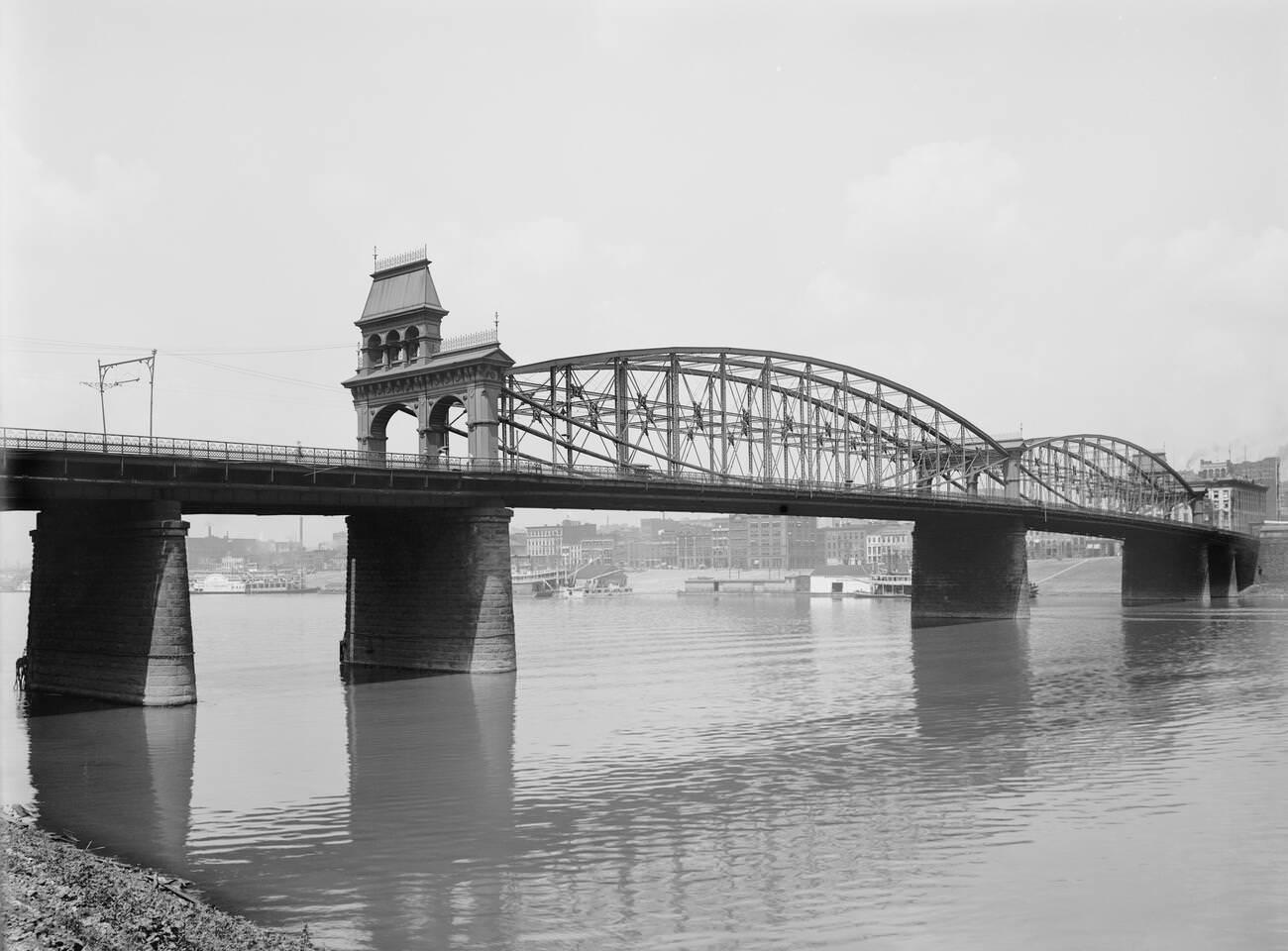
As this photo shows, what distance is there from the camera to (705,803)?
28.6 meters

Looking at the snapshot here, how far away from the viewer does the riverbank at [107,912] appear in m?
16.4

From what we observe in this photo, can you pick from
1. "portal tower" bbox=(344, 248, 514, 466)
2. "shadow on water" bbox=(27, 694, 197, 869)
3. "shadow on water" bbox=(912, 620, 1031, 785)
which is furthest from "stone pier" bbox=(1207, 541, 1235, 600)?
"shadow on water" bbox=(27, 694, 197, 869)

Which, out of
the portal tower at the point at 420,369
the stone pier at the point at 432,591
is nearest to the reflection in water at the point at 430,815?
the stone pier at the point at 432,591

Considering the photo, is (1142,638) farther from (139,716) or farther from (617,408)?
(139,716)

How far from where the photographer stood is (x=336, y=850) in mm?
24328

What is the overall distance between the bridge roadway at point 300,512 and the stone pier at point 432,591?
76 mm

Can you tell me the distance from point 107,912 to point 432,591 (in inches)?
1583

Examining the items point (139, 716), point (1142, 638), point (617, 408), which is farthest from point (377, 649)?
point (1142, 638)

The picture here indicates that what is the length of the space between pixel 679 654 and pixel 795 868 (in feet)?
172

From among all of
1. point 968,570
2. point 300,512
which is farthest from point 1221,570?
point 300,512

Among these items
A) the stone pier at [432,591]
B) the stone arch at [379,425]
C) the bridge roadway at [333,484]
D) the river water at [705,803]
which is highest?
the stone arch at [379,425]

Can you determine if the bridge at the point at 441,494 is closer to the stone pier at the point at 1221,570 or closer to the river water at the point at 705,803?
the river water at the point at 705,803

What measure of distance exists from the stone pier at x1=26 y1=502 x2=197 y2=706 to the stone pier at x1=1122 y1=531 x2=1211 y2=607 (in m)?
117

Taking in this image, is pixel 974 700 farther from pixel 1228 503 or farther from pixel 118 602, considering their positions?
pixel 1228 503
